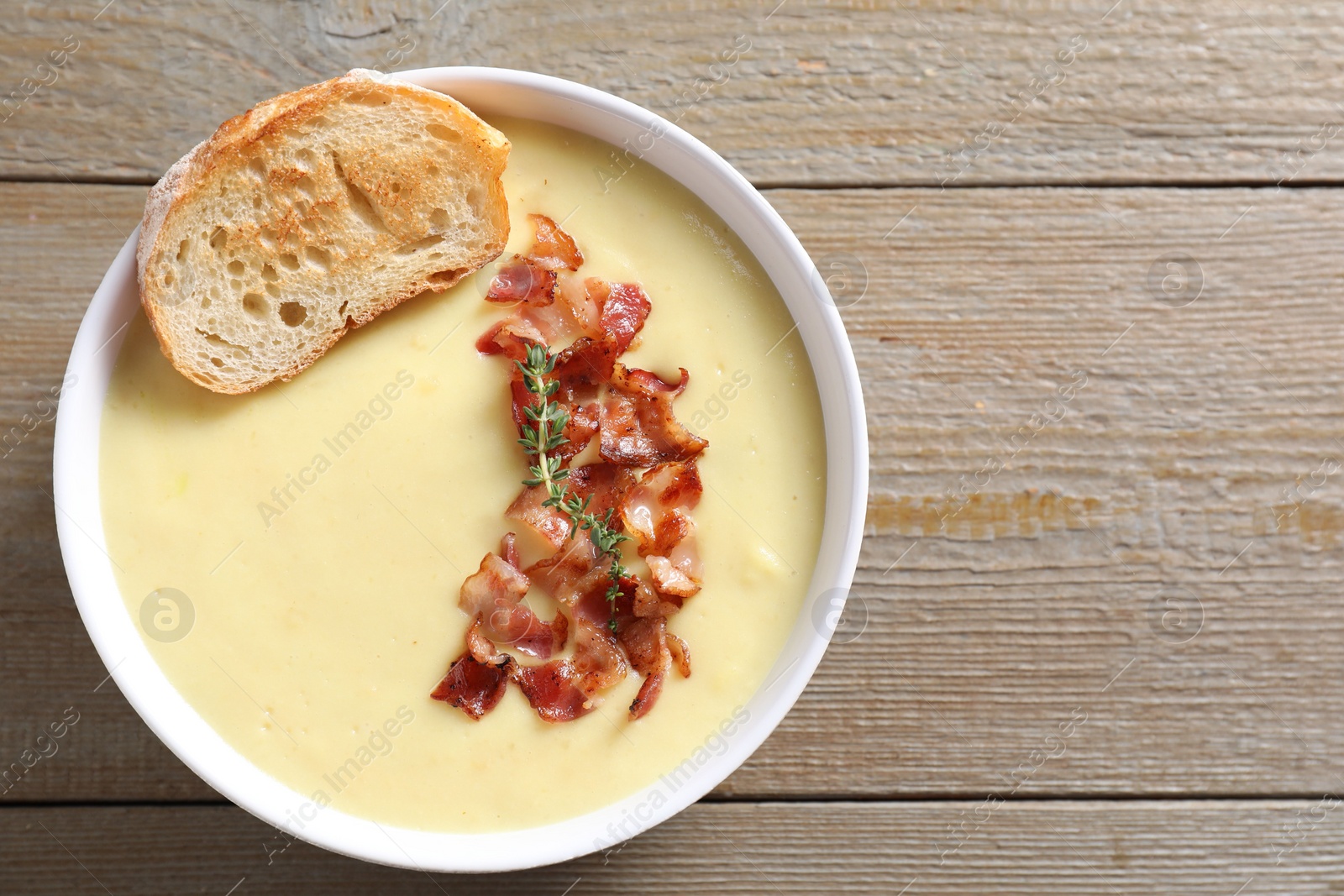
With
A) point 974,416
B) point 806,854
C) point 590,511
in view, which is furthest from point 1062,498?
point 590,511

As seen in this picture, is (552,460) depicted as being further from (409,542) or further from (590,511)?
(409,542)

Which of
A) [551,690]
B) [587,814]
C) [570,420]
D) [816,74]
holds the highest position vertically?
[816,74]

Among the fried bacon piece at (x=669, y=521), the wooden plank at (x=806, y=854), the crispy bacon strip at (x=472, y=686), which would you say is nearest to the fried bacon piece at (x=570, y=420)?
the fried bacon piece at (x=669, y=521)

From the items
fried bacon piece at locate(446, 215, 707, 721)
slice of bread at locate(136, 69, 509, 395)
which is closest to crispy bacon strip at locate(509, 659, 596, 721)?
fried bacon piece at locate(446, 215, 707, 721)

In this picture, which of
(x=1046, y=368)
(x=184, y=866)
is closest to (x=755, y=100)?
(x=1046, y=368)

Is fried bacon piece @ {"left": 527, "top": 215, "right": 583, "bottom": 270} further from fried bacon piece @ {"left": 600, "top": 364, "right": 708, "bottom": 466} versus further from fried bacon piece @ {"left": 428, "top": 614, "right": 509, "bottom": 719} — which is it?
fried bacon piece @ {"left": 428, "top": 614, "right": 509, "bottom": 719}

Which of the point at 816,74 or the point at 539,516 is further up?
the point at 816,74
